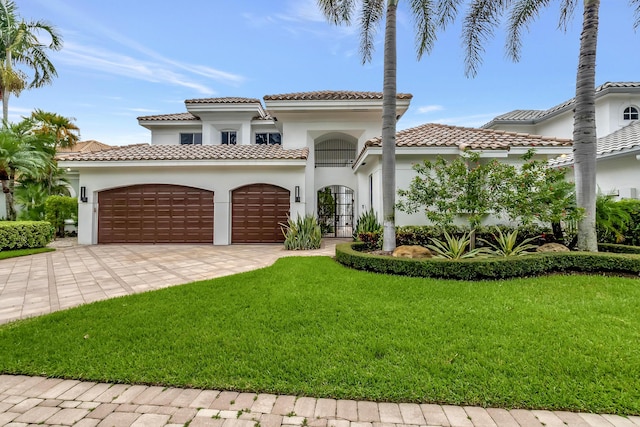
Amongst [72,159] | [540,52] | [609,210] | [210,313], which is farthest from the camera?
[72,159]

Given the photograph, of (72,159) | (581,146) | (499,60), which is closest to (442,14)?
(499,60)

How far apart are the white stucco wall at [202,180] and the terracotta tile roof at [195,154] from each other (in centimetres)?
51

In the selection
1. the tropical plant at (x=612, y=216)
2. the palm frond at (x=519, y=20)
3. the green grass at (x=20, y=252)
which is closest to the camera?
the tropical plant at (x=612, y=216)

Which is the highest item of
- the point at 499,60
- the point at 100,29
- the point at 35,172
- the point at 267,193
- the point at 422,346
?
the point at 100,29

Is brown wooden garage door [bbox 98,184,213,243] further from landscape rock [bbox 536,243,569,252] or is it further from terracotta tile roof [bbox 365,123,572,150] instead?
landscape rock [bbox 536,243,569,252]

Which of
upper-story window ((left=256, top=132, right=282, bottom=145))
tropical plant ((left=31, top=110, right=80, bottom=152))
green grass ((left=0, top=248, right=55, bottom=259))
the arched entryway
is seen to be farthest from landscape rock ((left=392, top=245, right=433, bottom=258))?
tropical plant ((left=31, top=110, right=80, bottom=152))

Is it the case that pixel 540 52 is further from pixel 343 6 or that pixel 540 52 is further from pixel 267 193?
pixel 267 193

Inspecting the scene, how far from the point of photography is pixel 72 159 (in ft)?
44.7

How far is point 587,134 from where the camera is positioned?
7.50m

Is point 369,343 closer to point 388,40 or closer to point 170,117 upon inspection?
point 388,40

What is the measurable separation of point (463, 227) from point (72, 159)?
16.4m

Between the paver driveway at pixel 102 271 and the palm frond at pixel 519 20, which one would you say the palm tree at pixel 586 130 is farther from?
the paver driveway at pixel 102 271

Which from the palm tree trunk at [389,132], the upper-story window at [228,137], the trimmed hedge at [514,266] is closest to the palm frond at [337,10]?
the palm tree trunk at [389,132]

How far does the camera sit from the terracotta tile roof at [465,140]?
10070 millimetres
